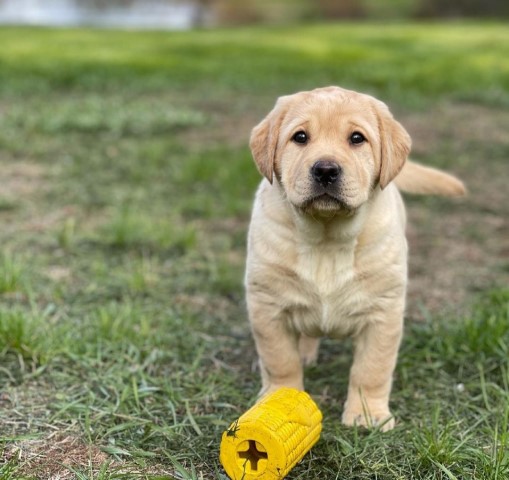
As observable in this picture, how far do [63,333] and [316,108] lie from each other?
1500mm

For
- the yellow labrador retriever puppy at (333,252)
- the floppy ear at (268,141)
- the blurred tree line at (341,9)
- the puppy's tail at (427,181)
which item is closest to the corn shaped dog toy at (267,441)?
the yellow labrador retriever puppy at (333,252)

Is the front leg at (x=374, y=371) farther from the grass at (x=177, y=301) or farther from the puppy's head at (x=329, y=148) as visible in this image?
the puppy's head at (x=329, y=148)

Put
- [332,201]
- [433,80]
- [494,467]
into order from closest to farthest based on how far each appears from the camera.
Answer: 1. [494,467]
2. [332,201]
3. [433,80]

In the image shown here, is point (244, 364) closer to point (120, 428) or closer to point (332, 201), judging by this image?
point (120, 428)

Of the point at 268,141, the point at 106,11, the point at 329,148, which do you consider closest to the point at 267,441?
the point at 329,148

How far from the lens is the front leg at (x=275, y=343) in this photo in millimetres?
3018

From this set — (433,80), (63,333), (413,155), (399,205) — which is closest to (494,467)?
(399,205)

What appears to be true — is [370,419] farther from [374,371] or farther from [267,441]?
[267,441]

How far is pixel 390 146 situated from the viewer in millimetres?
2902

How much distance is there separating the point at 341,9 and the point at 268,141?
34.6m

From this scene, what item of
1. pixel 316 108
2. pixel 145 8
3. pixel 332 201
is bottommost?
pixel 145 8

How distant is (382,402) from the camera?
3.03 metres

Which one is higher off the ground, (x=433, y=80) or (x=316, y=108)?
(x=316, y=108)

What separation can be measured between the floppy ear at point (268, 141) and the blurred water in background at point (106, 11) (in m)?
33.0
